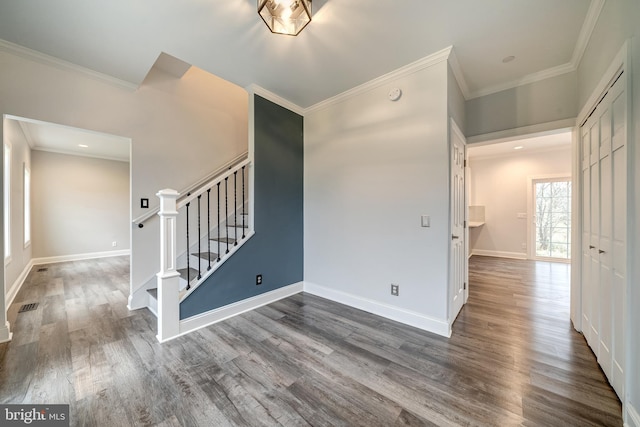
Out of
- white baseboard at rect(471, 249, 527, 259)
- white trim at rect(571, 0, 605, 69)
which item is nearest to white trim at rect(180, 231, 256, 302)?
white trim at rect(571, 0, 605, 69)

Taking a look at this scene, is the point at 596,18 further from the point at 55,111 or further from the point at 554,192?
the point at 554,192

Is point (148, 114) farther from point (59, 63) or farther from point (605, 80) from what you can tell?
point (605, 80)

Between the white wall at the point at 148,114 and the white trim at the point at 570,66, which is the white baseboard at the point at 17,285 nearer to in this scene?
the white wall at the point at 148,114

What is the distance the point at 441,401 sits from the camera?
1503mm

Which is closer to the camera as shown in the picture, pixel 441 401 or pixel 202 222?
pixel 441 401

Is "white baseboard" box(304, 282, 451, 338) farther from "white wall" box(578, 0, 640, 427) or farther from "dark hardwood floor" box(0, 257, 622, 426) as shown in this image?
"white wall" box(578, 0, 640, 427)

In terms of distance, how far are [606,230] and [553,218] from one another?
5.29 m

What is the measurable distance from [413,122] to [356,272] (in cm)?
185

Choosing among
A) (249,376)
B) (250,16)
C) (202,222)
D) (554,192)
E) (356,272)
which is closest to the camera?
(249,376)

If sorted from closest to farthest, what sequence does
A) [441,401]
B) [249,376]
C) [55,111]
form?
[441,401], [249,376], [55,111]

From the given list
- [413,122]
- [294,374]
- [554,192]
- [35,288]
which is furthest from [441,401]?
[554,192]

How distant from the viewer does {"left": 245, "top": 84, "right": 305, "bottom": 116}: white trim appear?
2.94 m

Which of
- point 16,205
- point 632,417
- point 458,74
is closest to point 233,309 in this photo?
point 632,417

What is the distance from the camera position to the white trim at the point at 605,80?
1.34 meters
